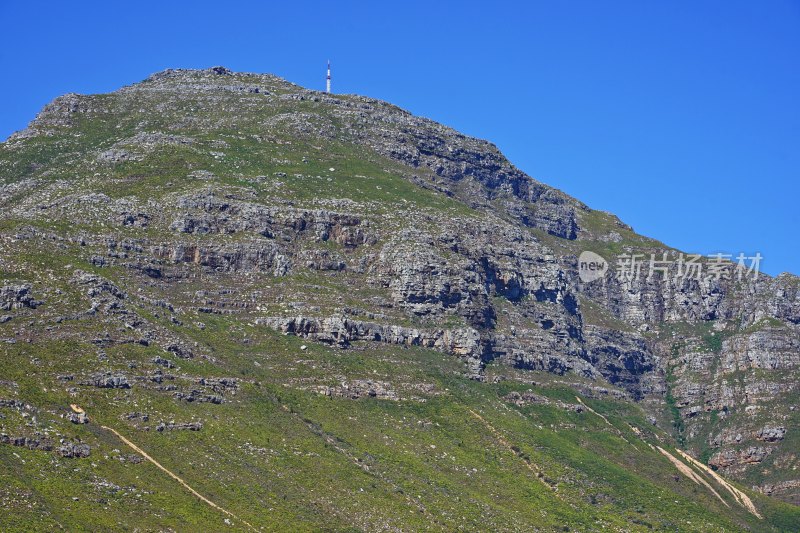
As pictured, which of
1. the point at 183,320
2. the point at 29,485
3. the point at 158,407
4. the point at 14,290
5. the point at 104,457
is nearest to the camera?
the point at 29,485

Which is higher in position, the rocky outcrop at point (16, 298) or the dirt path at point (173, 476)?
the rocky outcrop at point (16, 298)

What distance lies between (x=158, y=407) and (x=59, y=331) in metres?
16.8

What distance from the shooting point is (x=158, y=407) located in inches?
6476

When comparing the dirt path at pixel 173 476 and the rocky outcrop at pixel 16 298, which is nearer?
the dirt path at pixel 173 476

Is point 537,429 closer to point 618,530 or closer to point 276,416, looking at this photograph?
point 618,530

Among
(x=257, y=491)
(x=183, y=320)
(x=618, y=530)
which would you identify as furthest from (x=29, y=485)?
(x=618, y=530)

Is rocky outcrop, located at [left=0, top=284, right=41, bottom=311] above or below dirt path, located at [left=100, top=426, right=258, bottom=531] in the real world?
above

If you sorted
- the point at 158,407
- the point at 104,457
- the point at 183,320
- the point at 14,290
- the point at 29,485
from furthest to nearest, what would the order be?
the point at 183,320 → the point at 14,290 → the point at 158,407 → the point at 104,457 → the point at 29,485

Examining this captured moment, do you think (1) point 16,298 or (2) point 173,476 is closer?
(2) point 173,476

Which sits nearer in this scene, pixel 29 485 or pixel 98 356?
pixel 29 485

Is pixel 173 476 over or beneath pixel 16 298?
beneath

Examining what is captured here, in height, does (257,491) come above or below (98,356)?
below

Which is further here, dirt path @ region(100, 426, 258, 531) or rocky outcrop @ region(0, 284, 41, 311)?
rocky outcrop @ region(0, 284, 41, 311)

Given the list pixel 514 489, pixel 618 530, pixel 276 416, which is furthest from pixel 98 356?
pixel 618 530
